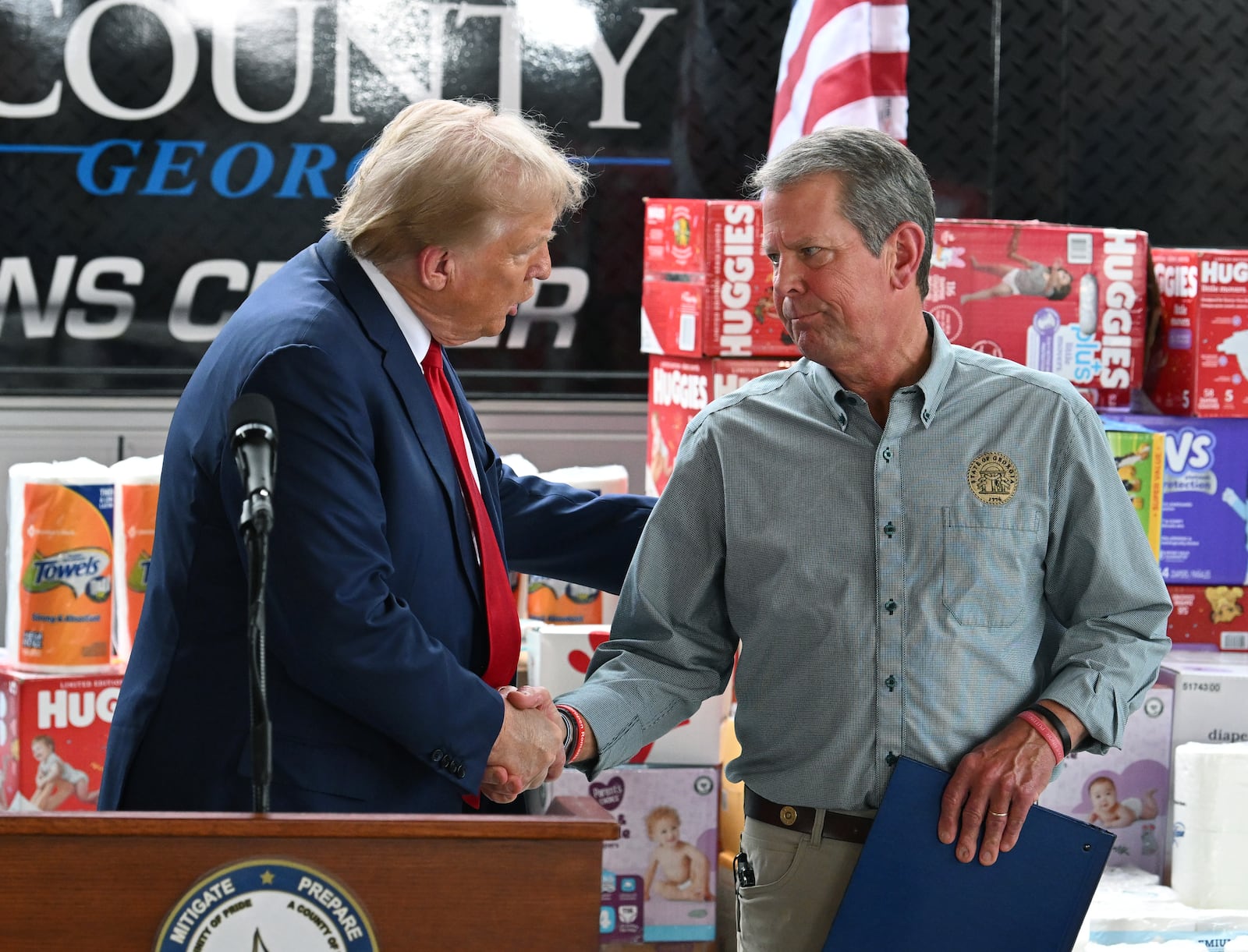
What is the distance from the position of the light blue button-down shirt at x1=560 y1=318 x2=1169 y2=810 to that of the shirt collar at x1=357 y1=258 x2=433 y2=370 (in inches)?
16.8

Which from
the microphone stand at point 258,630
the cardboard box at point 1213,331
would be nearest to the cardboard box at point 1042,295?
the cardboard box at point 1213,331

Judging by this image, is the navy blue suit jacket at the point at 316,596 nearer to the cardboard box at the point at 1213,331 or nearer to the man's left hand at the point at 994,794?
the man's left hand at the point at 994,794

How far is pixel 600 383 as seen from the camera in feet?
13.4

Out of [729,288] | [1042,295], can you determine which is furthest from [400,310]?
[1042,295]

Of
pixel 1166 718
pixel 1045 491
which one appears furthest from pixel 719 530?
pixel 1166 718

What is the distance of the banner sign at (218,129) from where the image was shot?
3902mm

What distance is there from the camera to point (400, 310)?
185cm

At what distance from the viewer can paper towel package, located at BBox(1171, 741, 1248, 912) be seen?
2801mm

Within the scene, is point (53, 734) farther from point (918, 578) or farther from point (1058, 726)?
point (1058, 726)

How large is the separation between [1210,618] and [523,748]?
2101 mm

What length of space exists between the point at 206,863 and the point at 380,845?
0.50ft

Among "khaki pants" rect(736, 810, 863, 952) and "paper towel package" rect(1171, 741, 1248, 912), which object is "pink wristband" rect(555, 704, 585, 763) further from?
"paper towel package" rect(1171, 741, 1248, 912)

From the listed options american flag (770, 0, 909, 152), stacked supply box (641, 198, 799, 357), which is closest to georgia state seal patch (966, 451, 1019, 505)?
stacked supply box (641, 198, 799, 357)

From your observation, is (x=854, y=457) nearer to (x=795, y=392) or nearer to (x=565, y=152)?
(x=795, y=392)
